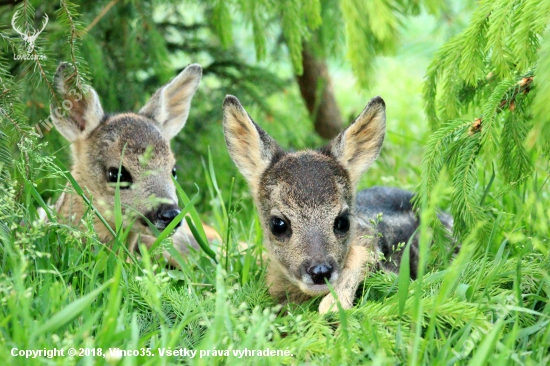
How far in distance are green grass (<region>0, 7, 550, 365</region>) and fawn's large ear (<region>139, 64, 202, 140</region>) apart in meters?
1.40

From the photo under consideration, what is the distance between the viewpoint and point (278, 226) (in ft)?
13.4

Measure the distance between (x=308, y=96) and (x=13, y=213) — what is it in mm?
4688

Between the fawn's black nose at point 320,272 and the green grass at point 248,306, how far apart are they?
0.21 meters

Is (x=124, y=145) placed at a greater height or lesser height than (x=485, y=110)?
lesser

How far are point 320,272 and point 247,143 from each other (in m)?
1.29

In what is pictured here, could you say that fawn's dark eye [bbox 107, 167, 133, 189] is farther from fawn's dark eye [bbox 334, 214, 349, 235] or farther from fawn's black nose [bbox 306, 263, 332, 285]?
fawn's black nose [bbox 306, 263, 332, 285]

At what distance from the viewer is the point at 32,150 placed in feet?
12.5

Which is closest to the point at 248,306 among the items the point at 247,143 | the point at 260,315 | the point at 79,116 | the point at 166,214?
the point at 260,315

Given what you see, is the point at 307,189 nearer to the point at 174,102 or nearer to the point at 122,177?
the point at 122,177

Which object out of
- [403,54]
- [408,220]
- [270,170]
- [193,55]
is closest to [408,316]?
[270,170]

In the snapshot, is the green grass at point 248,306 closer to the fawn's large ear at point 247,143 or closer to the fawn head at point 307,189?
the fawn head at point 307,189

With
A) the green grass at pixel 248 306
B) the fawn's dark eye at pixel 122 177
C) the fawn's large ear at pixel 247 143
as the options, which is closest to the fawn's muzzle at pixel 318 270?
the green grass at pixel 248 306

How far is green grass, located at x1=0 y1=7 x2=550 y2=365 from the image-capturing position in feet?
9.13

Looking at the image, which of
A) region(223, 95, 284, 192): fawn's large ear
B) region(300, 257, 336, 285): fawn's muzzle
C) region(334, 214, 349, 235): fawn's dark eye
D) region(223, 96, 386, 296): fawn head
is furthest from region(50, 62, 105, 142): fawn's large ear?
region(300, 257, 336, 285): fawn's muzzle
